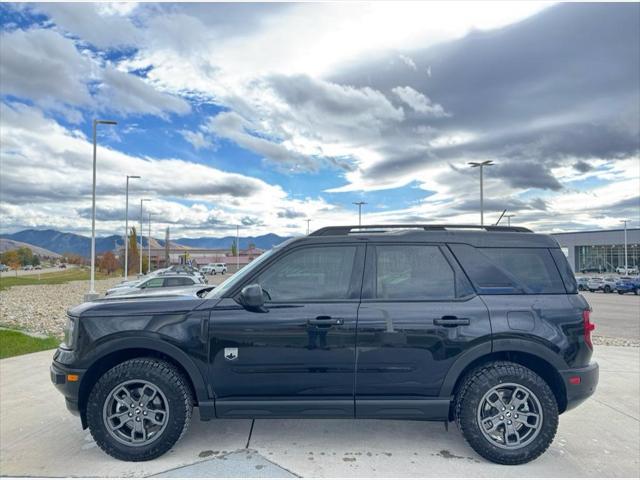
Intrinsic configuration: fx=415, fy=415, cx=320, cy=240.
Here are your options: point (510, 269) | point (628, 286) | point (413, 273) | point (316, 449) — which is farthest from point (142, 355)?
point (628, 286)

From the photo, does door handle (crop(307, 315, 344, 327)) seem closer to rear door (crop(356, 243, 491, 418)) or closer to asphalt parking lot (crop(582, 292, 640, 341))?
rear door (crop(356, 243, 491, 418))

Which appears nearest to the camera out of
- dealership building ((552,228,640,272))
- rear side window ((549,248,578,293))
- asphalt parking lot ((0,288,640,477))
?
asphalt parking lot ((0,288,640,477))

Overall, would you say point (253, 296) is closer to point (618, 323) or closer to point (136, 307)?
point (136, 307)

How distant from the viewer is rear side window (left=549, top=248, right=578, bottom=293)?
365 centimetres

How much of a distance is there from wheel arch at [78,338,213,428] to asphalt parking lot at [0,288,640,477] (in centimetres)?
47

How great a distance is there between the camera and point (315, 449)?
11.9ft

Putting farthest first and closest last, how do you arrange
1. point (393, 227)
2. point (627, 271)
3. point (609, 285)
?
1. point (627, 271)
2. point (609, 285)
3. point (393, 227)

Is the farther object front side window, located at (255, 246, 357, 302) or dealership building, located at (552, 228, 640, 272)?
dealership building, located at (552, 228, 640, 272)

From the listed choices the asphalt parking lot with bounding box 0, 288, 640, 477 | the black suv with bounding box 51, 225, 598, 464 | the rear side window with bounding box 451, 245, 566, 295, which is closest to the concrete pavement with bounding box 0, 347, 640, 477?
the asphalt parking lot with bounding box 0, 288, 640, 477

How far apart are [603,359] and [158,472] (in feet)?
23.2

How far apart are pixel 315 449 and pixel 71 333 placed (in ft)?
7.68

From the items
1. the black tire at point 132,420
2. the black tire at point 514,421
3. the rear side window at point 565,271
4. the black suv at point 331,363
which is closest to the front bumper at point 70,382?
the black suv at point 331,363

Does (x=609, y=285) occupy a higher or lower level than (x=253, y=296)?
lower

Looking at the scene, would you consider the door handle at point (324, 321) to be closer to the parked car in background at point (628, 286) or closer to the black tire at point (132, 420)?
the black tire at point (132, 420)
